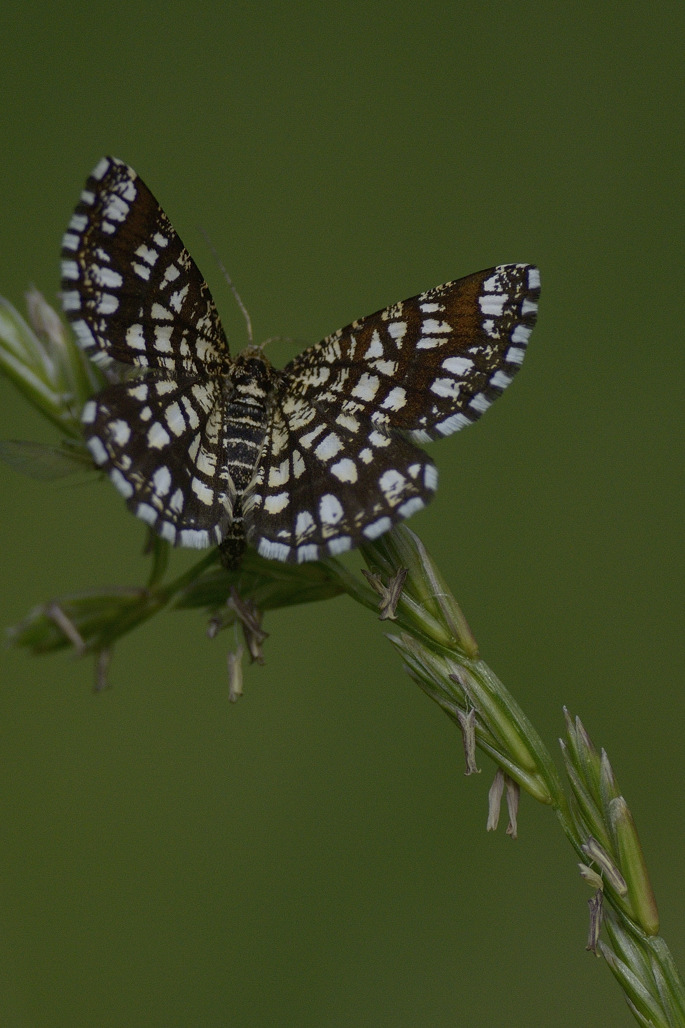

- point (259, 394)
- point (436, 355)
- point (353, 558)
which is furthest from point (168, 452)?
point (353, 558)

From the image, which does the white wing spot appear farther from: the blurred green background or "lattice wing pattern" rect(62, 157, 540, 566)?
the blurred green background

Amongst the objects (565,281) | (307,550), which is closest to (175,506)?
(307,550)

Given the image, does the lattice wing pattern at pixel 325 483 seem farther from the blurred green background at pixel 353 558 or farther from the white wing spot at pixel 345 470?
the blurred green background at pixel 353 558

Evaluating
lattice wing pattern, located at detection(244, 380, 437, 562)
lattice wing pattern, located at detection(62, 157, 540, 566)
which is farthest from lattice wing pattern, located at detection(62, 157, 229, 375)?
lattice wing pattern, located at detection(244, 380, 437, 562)

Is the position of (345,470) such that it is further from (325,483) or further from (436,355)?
(436,355)

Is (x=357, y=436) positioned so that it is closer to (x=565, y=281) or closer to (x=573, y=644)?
(x=573, y=644)

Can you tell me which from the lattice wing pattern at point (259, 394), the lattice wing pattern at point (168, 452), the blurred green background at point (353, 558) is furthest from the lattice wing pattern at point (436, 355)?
the blurred green background at point (353, 558)
